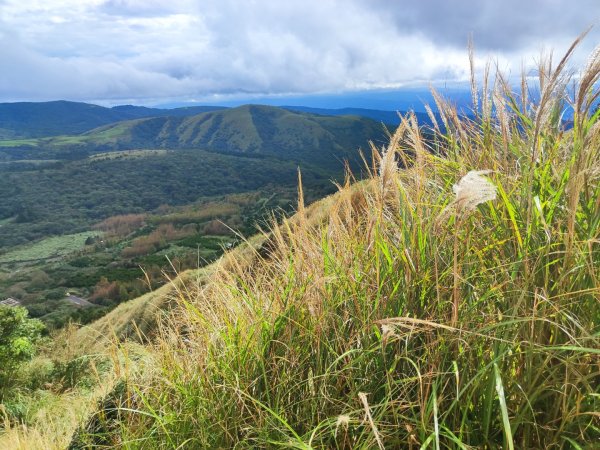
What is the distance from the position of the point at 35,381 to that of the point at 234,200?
134929mm

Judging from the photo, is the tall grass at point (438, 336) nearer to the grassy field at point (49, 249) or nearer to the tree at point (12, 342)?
the tree at point (12, 342)

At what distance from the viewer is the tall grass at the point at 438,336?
4.56 ft

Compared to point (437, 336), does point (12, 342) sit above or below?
below

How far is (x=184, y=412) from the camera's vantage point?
2.07 meters

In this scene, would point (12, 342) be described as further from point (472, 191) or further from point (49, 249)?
point (49, 249)

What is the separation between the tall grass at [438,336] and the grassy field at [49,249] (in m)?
138

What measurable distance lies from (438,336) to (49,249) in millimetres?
149781

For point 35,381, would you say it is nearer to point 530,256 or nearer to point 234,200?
point 530,256

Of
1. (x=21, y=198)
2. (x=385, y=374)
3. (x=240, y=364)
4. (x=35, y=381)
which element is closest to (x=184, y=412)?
(x=240, y=364)

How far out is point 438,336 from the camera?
157cm

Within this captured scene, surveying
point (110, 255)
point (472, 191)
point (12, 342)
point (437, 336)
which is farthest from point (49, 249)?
point (472, 191)

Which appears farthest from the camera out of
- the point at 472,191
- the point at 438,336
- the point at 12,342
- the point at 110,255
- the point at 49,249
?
the point at 49,249

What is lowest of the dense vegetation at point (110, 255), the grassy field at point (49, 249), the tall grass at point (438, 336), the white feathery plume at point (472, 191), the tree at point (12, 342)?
the grassy field at point (49, 249)

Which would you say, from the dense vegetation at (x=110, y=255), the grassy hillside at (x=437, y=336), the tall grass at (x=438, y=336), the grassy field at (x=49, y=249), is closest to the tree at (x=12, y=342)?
the grassy hillside at (x=437, y=336)
